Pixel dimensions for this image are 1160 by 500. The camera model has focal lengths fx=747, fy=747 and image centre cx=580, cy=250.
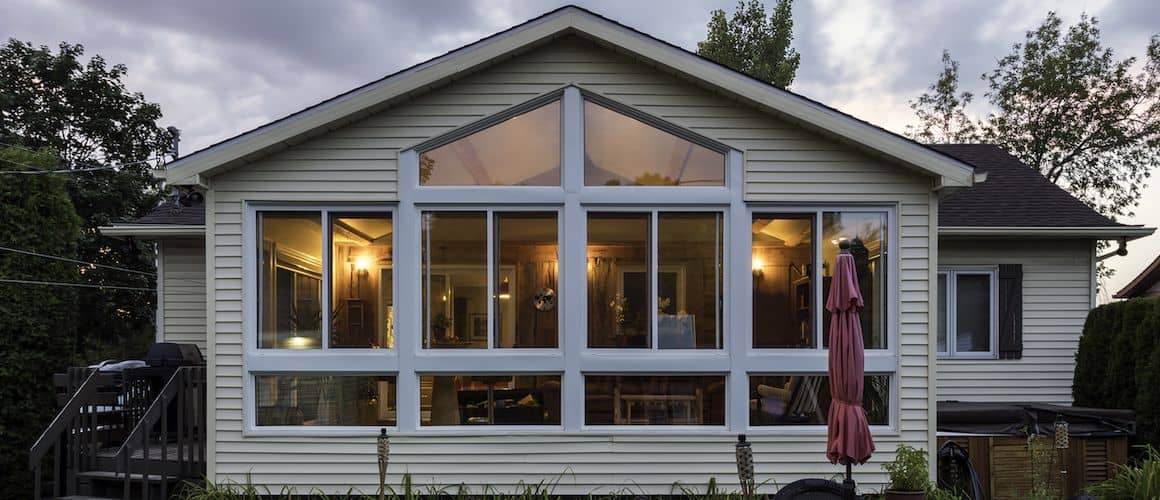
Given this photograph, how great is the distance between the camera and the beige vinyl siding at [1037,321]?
951 centimetres

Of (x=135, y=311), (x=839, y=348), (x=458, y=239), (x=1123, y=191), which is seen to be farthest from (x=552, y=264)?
(x=1123, y=191)

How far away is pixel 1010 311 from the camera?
951 centimetres

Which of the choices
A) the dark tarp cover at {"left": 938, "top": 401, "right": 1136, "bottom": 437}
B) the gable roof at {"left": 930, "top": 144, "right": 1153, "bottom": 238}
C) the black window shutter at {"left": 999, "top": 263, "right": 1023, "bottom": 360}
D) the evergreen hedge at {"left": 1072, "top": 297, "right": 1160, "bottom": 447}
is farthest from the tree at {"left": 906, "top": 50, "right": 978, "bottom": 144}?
the dark tarp cover at {"left": 938, "top": 401, "right": 1136, "bottom": 437}

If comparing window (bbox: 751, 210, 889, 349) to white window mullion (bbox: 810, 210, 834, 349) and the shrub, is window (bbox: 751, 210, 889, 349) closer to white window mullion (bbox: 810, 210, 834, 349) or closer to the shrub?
white window mullion (bbox: 810, 210, 834, 349)

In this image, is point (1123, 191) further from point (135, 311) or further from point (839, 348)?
point (135, 311)

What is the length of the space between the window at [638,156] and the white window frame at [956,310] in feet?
14.5

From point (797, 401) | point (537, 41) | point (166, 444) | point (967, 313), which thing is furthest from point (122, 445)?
point (967, 313)

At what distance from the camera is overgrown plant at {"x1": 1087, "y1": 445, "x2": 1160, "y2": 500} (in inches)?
254

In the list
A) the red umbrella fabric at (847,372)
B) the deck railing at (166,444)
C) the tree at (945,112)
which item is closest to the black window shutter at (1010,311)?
the red umbrella fabric at (847,372)

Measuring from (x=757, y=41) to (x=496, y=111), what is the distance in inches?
666

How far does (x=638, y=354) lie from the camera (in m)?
6.87

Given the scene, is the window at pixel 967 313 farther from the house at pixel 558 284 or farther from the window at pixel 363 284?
the window at pixel 363 284

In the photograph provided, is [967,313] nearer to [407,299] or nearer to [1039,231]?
[1039,231]

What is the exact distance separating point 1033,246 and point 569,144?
656cm
